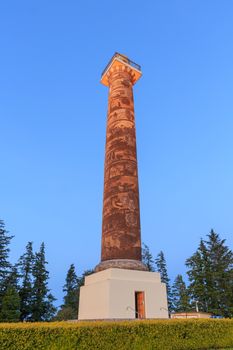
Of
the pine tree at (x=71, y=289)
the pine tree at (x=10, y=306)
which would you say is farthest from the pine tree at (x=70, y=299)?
the pine tree at (x=10, y=306)

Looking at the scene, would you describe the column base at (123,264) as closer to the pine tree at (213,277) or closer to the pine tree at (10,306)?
the pine tree at (10,306)

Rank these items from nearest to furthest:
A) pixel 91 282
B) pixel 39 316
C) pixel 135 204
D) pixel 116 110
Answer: pixel 91 282 → pixel 135 204 → pixel 116 110 → pixel 39 316

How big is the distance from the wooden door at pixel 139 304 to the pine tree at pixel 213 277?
2279 centimetres

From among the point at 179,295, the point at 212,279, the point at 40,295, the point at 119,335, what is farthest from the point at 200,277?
the point at 119,335

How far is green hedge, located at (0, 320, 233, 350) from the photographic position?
6.81 metres

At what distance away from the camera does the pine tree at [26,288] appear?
103 feet

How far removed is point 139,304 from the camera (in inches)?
450

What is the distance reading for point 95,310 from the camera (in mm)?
11328

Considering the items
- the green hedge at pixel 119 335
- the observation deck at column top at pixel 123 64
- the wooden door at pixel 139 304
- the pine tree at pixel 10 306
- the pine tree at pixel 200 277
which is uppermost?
the observation deck at column top at pixel 123 64

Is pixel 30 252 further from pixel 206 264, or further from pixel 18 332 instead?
pixel 18 332

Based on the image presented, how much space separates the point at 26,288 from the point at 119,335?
2713 centimetres

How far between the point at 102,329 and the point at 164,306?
501 cm

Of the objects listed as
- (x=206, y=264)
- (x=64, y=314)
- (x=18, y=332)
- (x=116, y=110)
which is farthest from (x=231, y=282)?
(x=18, y=332)

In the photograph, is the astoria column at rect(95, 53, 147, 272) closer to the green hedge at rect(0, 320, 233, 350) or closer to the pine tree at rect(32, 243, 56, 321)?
the green hedge at rect(0, 320, 233, 350)
